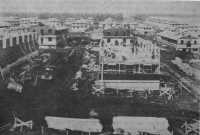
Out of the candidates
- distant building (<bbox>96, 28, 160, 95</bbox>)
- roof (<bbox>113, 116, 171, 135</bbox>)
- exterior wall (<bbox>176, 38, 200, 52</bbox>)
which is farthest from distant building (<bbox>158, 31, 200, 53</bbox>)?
roof (<bbox>113, 116, 171, 135</bbox>)

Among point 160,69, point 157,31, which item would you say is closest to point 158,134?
point 160,69

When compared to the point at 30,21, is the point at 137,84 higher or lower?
lower

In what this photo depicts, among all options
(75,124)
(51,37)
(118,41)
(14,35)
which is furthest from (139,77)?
(14,35)

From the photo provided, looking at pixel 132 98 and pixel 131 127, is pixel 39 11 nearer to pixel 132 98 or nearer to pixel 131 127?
pixel 132 98

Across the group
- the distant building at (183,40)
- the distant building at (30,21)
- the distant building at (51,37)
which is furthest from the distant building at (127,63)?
the distant building at (30,21)

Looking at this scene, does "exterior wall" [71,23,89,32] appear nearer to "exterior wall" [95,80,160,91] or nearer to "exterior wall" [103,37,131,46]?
"exterior wall" [103,37,131,46]

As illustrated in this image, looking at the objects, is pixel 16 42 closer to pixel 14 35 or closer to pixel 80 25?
pixel 14 35
